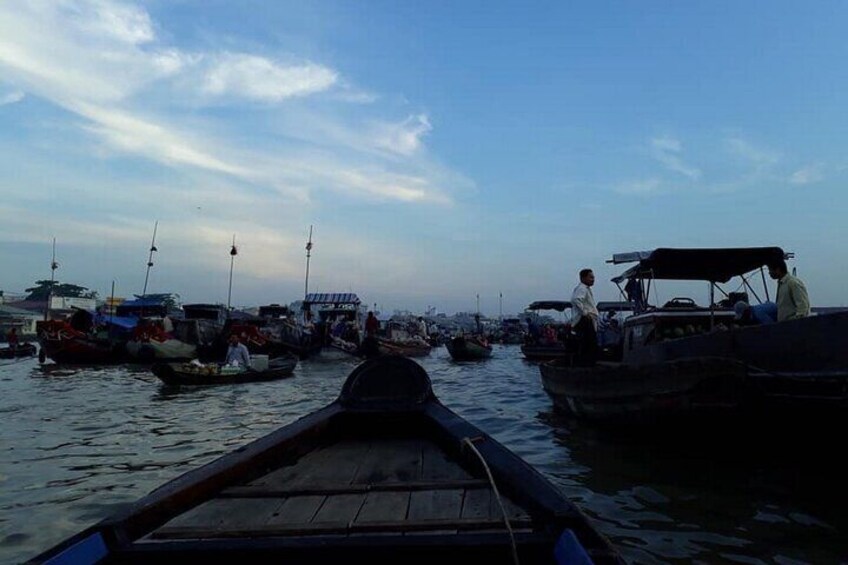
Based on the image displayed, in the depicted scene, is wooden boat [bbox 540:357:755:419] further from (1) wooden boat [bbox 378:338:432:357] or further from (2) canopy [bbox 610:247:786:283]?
(1) wooden boat [bbox 378:338:432:357]

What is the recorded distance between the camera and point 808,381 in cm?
539

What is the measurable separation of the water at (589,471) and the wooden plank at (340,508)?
7.33ft

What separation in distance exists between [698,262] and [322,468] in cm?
790

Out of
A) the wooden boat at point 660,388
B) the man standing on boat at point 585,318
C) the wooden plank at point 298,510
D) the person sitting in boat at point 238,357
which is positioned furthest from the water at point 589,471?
the person sitting in boat at point 238,357

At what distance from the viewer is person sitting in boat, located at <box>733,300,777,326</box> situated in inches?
307

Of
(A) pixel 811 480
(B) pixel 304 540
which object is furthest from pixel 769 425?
(B) pixel 304 540

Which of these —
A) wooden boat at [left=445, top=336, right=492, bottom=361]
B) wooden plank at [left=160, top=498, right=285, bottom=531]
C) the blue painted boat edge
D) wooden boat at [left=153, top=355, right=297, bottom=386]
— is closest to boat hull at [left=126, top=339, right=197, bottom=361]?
wooden boat at [left=153, top=355, right=297, bottom=386]

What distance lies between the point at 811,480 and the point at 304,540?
5687 millimetres

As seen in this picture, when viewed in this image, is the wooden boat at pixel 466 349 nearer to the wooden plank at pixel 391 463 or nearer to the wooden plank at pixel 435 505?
the wooden plank at pixel 391 463

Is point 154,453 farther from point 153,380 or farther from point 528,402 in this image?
point 153,380

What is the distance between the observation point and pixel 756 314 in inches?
312

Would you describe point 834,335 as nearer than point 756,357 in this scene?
Yes

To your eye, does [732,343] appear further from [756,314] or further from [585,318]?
[585,318]

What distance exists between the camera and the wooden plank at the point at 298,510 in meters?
3.02
